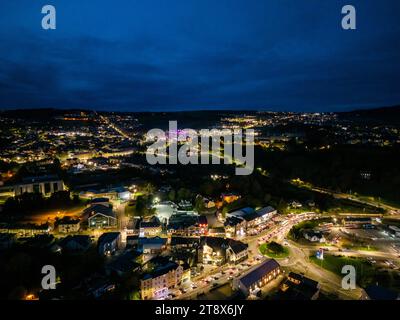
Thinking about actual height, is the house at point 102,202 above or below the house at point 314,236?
above

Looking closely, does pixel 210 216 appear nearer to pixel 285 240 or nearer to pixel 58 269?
pixel 285 240

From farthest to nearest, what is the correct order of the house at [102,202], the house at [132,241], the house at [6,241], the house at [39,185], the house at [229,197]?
the house at [39,185]
the house at [229,197]
the house at [102,202]
the house at [132,241]
the house at [6,241]

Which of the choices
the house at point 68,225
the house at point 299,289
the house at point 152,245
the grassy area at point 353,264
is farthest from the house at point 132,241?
the grassy area at point 353,264

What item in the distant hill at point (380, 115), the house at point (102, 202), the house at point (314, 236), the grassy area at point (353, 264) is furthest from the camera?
the distant hill at point (380, 115)

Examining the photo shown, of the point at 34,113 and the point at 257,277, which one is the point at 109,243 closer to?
the point at 257,277

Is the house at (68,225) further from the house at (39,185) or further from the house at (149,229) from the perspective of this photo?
the house at (39,185)

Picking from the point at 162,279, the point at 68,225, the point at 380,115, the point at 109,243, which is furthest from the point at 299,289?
the point at 380,115

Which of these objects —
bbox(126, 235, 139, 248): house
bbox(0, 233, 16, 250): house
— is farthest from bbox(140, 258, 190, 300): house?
bbox(0, 233, 16, 250): house
